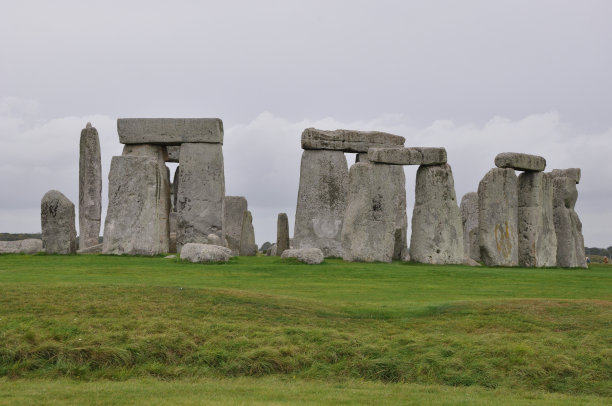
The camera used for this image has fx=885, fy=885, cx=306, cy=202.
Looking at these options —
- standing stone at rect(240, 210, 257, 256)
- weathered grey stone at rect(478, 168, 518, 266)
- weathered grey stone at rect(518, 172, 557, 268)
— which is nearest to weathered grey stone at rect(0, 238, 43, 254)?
standing stone at rect(240, 210, 257, 256)

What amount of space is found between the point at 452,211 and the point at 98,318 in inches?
582

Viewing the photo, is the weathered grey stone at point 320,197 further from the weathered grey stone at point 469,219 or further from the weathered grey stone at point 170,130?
the weathered grey stone at point 469,219

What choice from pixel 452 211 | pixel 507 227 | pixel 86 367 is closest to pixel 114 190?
pixel 452 211

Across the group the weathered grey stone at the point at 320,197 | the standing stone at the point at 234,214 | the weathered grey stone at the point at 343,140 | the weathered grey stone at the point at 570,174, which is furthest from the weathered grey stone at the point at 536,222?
the standing stone at the point at 234,214

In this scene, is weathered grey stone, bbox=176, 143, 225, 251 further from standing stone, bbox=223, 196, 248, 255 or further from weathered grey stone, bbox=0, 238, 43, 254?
weathered grey stone, bbox=0, 238, 43, 254

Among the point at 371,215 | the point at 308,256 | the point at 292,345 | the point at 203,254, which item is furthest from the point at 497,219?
the point at 292,345

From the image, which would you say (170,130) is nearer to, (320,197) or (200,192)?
(200,192)

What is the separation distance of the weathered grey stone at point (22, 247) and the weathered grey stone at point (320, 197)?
30.1 ft

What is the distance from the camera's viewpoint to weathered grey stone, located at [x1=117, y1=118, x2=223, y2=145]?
3000 centimetres

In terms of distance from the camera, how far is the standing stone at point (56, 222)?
1002 inches

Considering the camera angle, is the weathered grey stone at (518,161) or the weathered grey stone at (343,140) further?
the weathered grey stone at (343,140)

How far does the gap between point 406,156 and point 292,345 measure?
14.0m

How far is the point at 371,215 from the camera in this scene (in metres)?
25.4

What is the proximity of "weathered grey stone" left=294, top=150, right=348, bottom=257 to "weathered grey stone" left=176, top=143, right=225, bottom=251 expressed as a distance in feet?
11.0
